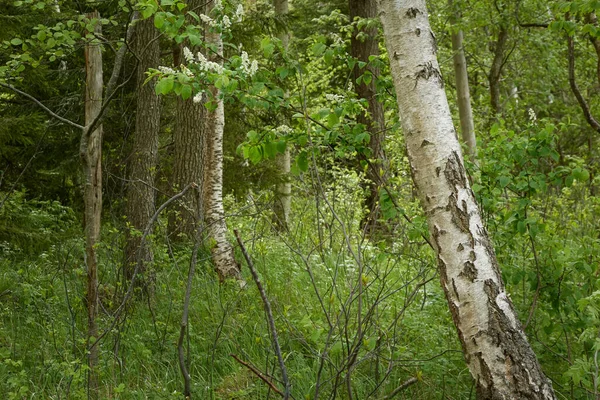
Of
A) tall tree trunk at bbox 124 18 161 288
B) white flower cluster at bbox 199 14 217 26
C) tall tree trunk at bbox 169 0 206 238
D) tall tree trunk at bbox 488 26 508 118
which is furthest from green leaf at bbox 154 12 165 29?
tall tree trunk at bbox 488 26 508 118

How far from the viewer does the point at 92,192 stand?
17.0 feet

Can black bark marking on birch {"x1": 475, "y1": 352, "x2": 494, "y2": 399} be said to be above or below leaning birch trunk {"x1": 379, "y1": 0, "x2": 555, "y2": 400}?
below

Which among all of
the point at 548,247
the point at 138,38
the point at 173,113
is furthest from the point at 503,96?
the point at 548,247

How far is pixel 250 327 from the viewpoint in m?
5.89

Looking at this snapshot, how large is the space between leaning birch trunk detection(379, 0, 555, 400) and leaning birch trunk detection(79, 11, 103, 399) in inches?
90.2

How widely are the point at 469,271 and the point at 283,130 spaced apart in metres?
1.59

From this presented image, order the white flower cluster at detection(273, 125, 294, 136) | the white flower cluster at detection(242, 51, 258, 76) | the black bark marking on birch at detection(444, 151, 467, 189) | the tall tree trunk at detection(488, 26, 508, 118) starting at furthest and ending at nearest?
1. the tall tree trunk at detection(488, 26, 508, 118)
2. the white flower cluster at detection(273, 125, 294, 136)
3. the white flower cluster at detection(242, 51, 258, 76)
4. the black bark marking on birch at detection(444, 151, 467, 189)

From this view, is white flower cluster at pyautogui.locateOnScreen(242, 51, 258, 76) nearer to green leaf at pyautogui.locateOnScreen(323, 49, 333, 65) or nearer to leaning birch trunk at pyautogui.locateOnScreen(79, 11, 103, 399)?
green leaf at pyautogui.locateOnScreen(323, 49, 333, 65)

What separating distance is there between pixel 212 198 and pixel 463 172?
426 centimetres

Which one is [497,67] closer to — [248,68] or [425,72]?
[248,68]

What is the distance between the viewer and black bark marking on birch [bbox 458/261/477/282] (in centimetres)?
374

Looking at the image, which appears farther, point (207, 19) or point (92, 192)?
point (92, 192)

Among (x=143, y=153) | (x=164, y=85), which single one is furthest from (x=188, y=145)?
(x=164, y=85)

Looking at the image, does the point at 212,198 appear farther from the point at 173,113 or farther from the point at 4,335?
the point at 173,113
